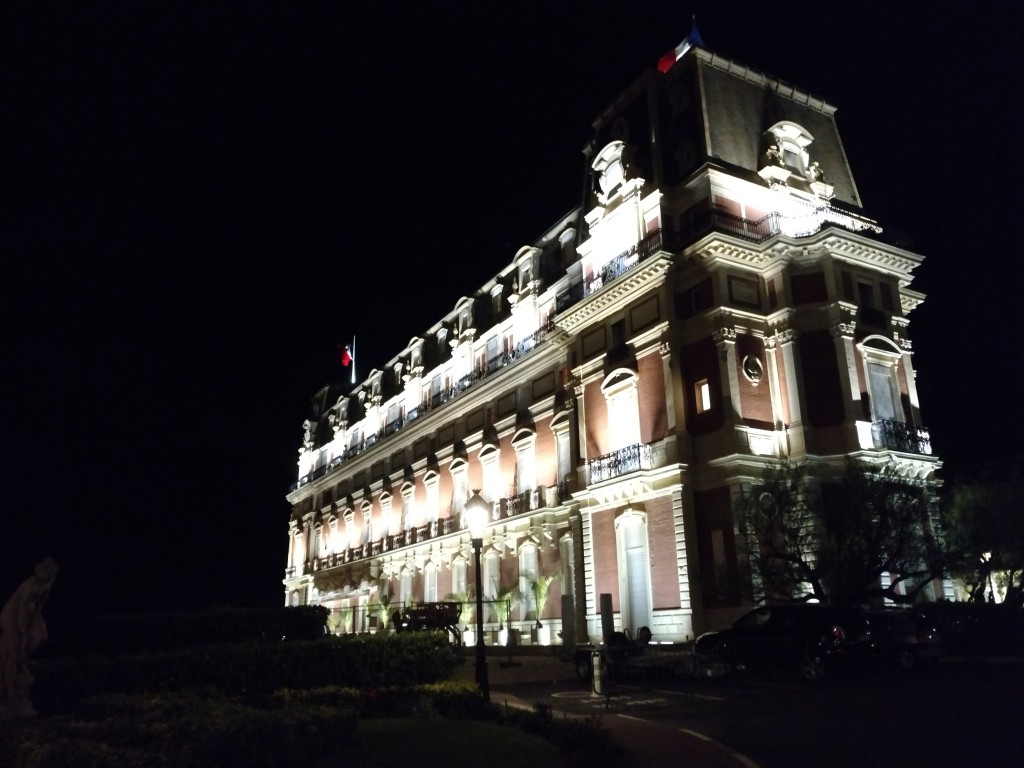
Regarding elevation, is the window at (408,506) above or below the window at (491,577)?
above

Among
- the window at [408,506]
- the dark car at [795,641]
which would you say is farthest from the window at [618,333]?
the window at [408,506]

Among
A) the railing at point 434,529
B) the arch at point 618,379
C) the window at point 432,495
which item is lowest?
the railing at point 434,529

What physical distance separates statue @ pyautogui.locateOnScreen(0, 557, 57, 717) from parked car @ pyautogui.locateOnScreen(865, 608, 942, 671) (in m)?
15.4

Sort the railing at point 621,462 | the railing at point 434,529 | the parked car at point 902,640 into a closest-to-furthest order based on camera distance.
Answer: the parked car at point 902,640, the railing at point 621,462, the railing at point 434,529

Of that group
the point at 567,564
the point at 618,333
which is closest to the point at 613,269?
the point at 618,333

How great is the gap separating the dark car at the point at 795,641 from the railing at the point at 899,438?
988 centimetres

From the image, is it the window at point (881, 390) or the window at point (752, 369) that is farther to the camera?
the window at point (881, 390)

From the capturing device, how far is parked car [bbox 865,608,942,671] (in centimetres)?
1594

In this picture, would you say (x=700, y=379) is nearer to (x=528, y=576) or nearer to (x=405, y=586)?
(x=528, y=576)

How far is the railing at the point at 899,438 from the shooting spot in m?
24.8

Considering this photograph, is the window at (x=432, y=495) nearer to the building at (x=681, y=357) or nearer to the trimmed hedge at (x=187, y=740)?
the building at (x=681, y=357)

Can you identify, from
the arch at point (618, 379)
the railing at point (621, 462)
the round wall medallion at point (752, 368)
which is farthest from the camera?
the arch at point (618, 379)

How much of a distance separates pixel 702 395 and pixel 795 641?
35.9ft

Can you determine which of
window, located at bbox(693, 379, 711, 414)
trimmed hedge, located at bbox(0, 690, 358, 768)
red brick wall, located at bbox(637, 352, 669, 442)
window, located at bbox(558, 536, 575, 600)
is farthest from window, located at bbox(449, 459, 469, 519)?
trimmed hedge, located at bbox(0, 690, 358, 768)
